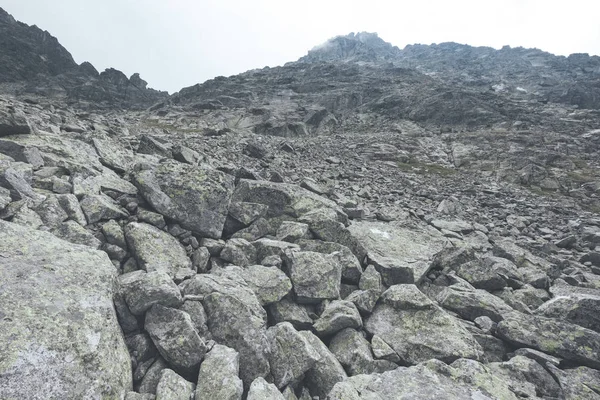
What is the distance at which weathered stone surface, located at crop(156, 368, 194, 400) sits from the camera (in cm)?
518

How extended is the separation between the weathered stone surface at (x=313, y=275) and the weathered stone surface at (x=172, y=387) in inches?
146

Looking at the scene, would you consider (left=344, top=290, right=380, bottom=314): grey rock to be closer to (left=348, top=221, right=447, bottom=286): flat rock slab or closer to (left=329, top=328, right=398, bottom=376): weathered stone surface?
(left=329, top=328, right=398, bottom=376): weathered stone surface

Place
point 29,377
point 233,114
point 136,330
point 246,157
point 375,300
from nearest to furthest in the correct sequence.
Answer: point 29,377 → point 136,330 → point 375,300 → point 246,157 → point 233,114

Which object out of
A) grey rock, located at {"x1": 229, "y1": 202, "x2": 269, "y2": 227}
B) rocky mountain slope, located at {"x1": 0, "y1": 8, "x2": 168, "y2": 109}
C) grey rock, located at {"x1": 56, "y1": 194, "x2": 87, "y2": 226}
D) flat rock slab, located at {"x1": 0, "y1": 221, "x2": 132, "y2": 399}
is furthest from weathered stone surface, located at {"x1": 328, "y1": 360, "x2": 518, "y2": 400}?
rocky mountain slope, located at {"x1": 0, "y1": 8, "x2": 168, "y2": 109}

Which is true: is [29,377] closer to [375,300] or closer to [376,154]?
[375,300]

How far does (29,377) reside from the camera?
14.2ft

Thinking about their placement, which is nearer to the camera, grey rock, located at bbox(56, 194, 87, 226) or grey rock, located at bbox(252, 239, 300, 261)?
grey rock, located at bbox(56, 194, 87, 226)

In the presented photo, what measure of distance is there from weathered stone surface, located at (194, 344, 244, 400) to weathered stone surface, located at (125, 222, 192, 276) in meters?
2.77

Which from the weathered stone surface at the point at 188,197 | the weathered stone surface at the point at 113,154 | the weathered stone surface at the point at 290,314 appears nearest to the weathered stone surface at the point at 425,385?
the weathered stone surface at the point at 290,314

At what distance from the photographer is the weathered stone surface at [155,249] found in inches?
312

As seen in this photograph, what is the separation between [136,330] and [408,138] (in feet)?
181

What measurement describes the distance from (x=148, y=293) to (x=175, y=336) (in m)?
1.08

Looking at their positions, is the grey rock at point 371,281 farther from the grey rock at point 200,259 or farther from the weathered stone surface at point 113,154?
the weathered stone surface at point 113,154

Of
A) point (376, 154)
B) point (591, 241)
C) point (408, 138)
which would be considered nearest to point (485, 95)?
point (408, 138)
